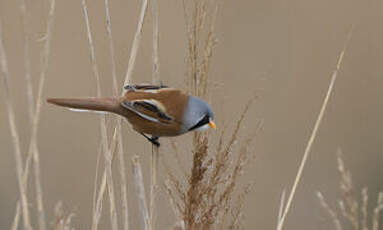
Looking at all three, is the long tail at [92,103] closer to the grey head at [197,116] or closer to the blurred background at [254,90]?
the grey head at [197,116]

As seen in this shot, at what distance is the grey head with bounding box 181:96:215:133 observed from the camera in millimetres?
2113

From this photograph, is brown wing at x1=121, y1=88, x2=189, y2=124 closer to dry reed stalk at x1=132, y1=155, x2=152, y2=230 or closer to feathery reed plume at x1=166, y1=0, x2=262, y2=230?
feathery reed plume at x1=166, y1=0, x2=262, y2=230

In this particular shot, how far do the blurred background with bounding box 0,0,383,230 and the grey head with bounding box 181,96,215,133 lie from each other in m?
1.41

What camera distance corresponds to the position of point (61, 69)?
3736 mm

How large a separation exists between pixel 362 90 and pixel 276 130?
0.54 metres

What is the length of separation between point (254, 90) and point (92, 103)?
1804 mm

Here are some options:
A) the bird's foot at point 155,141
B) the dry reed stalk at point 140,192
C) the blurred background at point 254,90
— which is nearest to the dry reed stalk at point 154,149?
the bird's foot at point 155,141

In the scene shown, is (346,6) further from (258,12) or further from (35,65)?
(35,65)

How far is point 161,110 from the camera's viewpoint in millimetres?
2250

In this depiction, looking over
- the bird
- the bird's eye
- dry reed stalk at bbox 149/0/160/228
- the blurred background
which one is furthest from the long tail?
the blurred background

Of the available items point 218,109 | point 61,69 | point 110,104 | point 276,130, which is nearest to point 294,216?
point 276,130

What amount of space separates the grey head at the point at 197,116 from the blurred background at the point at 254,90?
1414mm

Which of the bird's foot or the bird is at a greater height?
the bird

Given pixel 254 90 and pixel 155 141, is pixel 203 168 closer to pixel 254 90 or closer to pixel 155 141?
pixel 155 141
